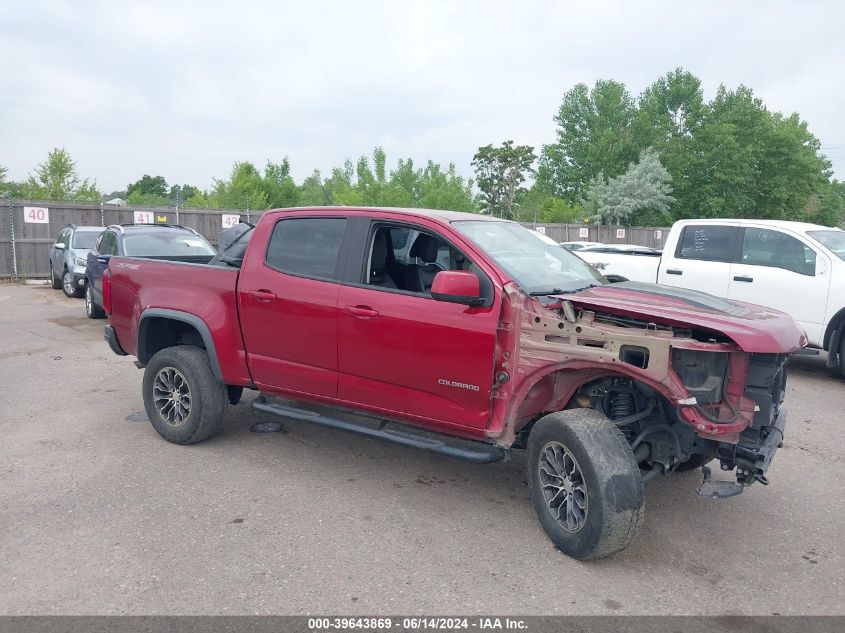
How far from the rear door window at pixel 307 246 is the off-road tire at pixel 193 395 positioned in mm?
1067

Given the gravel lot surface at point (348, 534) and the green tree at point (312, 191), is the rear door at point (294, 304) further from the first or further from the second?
the green tree at point (312, 191)

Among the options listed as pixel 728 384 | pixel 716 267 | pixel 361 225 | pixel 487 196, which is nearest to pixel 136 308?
pixel 361 225

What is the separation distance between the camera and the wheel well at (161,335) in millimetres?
5867

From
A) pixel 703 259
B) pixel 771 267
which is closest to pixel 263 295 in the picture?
pixel 703 259

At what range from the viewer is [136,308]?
19.4 ft

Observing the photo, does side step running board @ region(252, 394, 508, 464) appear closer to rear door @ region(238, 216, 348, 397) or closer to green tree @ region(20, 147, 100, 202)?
rear door @ region(238, 216, 348, 397)

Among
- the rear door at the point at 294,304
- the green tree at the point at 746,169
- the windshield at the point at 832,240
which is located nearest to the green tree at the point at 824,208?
the green tree at the point at 746,169

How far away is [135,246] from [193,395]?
7.41 m

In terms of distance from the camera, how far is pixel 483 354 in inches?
161

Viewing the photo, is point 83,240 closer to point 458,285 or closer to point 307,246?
point 307,246

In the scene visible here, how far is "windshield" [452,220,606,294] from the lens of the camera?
14.4ft

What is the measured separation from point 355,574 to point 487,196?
Answer: 241ft

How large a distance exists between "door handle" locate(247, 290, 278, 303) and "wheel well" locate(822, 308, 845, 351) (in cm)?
658

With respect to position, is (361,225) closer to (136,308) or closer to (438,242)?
(438,242)
